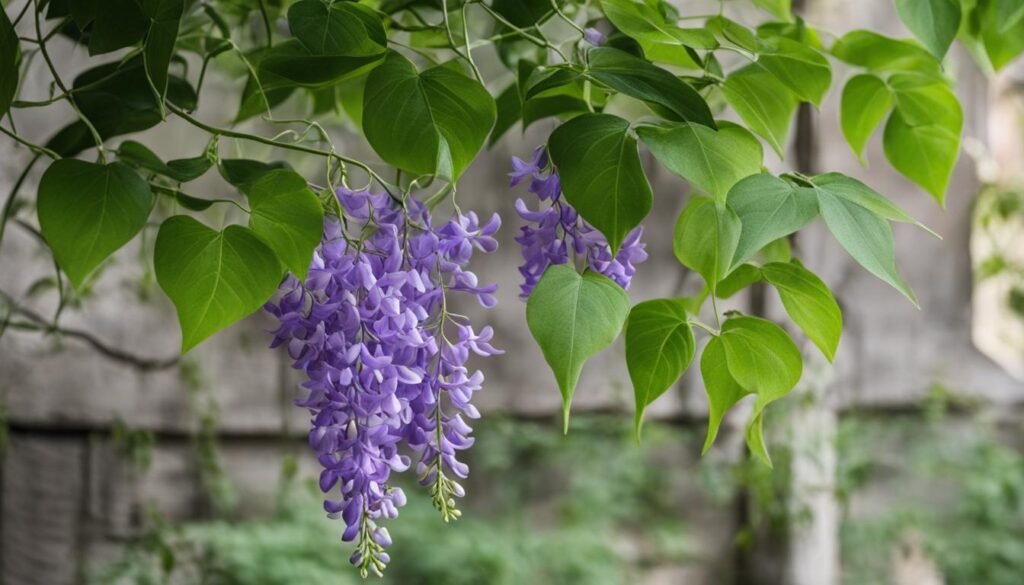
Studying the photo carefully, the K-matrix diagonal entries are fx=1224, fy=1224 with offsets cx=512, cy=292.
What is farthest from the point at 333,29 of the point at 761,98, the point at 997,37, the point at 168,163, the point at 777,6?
the point at 997,37

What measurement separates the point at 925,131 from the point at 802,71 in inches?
6.0

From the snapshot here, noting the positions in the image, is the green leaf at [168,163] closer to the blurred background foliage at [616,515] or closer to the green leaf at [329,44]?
the green leaf at [329,44]

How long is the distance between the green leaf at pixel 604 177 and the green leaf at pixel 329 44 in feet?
0.31

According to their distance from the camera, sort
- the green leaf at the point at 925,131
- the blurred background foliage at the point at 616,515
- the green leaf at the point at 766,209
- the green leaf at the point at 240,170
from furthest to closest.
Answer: the blurred background foliage at the point at 616,515
the green leaf at the point at 925,131
the green leaf at the point at 240,170
the green leaf at the point at 766,209

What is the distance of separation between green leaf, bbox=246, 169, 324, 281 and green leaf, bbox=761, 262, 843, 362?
0.69 feet

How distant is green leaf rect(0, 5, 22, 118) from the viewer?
1.78 feet

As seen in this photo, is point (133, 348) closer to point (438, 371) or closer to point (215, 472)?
point (215, 472)

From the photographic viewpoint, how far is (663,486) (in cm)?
209

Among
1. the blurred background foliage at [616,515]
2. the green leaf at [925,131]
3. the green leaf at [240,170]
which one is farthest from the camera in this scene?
the blurred background foliage at [616,515]

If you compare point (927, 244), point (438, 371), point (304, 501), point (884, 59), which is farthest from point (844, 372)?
point (438, 371)

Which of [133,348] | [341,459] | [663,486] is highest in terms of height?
[341,459]

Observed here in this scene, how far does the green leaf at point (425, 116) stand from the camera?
54cm

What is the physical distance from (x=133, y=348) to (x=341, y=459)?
1.04 metres

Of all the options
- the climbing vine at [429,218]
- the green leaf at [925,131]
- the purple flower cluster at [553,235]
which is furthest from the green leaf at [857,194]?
the green leaf at [925,131]
